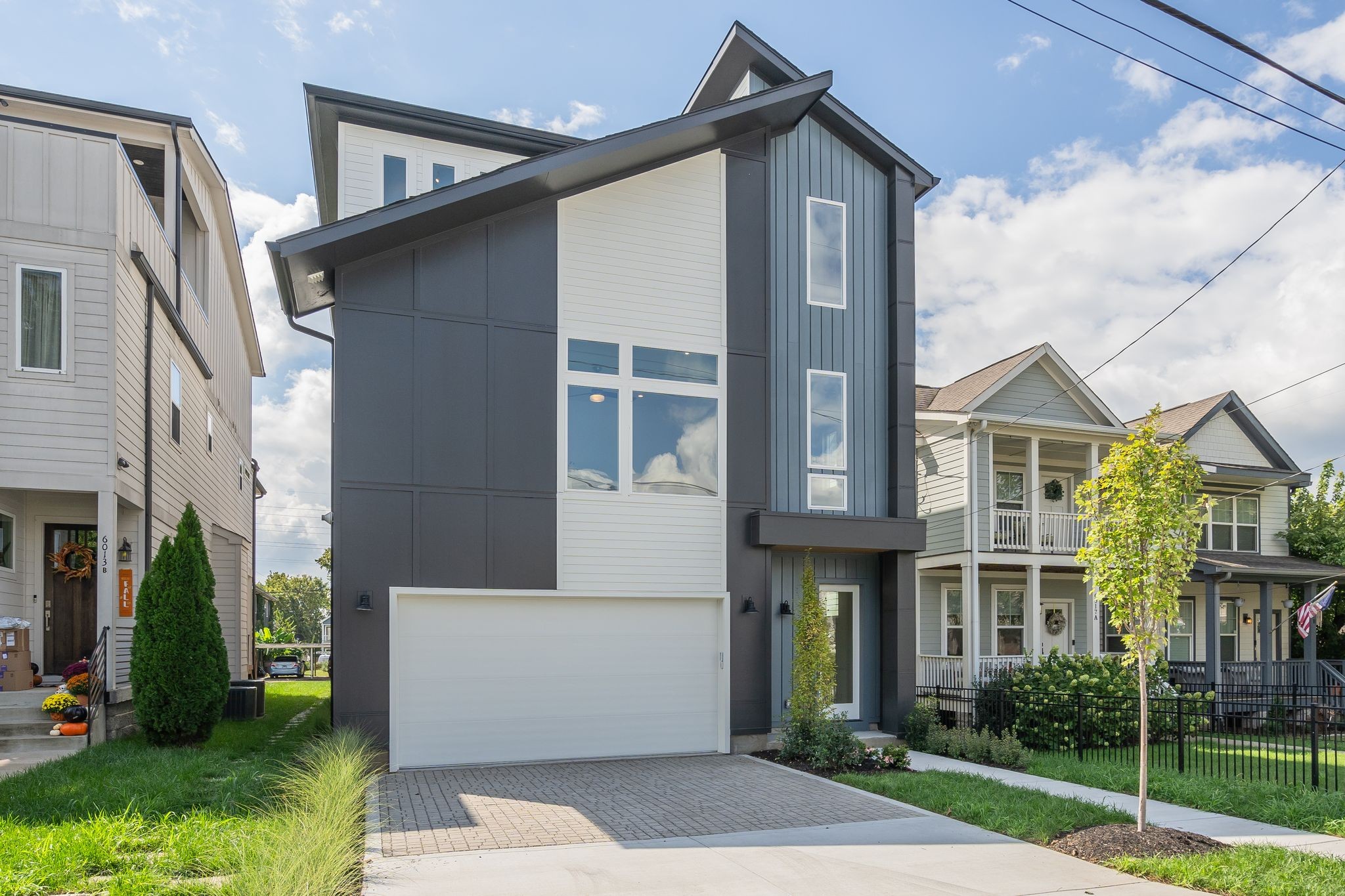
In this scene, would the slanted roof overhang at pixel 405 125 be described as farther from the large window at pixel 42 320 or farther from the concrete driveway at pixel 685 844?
the concrete driveway at pixel 685 844

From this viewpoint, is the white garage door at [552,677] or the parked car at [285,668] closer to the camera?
the white garage door at [552,677]

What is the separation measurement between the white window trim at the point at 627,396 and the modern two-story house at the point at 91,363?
17.9 feet

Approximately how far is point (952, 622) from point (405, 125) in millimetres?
14548

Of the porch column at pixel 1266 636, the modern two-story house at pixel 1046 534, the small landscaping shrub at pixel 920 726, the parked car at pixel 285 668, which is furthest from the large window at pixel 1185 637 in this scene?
the parked car at pixel 285 668

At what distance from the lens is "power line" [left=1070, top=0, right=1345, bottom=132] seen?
25.6 ft

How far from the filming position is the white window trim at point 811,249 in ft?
46.9

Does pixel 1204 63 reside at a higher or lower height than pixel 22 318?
higher

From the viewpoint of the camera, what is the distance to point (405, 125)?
13.4 m

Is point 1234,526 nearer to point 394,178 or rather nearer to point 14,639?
point 394,178

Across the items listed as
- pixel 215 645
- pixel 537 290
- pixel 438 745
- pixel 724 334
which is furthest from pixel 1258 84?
pixel 215 645

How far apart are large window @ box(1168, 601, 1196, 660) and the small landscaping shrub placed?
1195 cm

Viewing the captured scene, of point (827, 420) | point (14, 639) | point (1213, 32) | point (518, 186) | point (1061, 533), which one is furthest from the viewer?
point (1061, 533)

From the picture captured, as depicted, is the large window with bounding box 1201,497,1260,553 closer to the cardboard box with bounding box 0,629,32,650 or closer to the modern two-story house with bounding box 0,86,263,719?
the modern two-story house with bounding box 0,86,263,719

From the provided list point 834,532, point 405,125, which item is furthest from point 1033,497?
point 405,125
